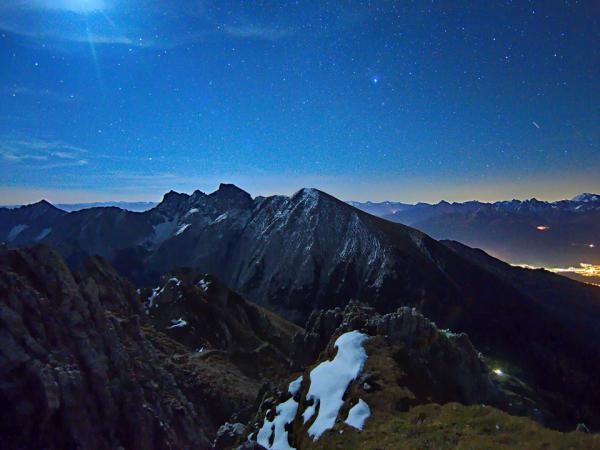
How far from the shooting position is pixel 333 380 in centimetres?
4259

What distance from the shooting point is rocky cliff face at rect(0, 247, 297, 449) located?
46.0 m

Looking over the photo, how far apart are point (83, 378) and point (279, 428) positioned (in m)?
27.6

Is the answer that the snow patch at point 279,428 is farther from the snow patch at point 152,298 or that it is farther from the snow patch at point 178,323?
the snow patch at point 152,298

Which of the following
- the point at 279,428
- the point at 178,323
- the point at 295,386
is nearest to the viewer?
the point at 279,428

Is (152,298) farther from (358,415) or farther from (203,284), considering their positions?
(358,415)

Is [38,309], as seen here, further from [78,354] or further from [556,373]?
[556,373]

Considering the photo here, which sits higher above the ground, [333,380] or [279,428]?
[333,380]

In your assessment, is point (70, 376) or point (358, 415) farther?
point (70, 376)

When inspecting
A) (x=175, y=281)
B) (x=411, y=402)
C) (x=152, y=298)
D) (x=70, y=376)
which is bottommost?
(x=152, y=298)

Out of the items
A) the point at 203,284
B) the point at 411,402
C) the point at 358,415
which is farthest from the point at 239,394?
the point at 203,284

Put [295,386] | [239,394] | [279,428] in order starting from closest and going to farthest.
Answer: [279,428], [295,386], [239,394]

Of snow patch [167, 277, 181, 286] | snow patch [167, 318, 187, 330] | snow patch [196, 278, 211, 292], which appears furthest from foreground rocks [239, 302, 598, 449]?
snow patch [196, 278, 211, 292]

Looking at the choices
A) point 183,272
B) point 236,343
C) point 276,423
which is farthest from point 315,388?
point 183,272

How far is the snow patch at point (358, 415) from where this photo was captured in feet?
111
